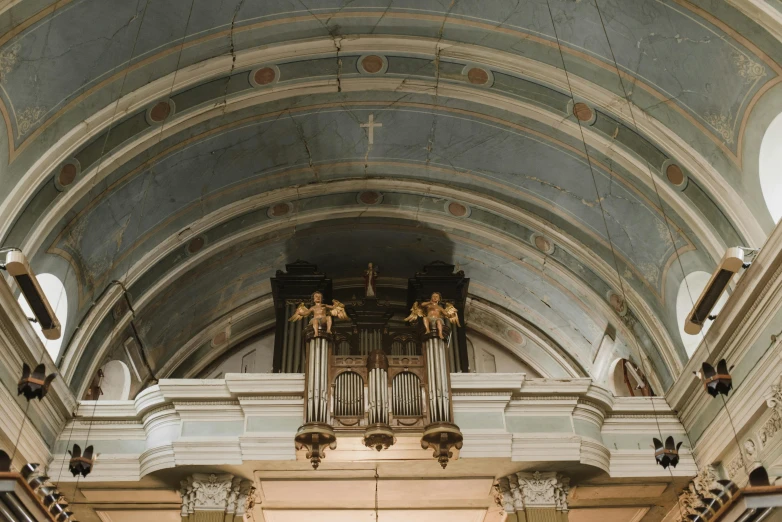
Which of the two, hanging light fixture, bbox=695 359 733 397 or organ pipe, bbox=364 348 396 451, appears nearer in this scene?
hanging light fixture, bbox=695 359 733 397

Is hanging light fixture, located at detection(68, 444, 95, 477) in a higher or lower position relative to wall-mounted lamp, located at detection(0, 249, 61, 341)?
lower

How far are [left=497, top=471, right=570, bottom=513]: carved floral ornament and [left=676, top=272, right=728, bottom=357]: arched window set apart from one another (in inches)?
96.5

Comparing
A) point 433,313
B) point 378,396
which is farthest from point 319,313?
point 378,396

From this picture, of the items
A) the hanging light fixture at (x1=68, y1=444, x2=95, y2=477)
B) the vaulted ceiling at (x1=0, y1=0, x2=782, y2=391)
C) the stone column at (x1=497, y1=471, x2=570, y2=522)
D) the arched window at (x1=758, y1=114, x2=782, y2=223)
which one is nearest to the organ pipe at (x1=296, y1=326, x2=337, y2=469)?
the hanging light fixture at (x1=68, y1=444, x2=95, y2=477)

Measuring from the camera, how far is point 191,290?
13250mm

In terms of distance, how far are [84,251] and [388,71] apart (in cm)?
455

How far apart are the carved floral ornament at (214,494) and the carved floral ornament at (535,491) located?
319 centimetres

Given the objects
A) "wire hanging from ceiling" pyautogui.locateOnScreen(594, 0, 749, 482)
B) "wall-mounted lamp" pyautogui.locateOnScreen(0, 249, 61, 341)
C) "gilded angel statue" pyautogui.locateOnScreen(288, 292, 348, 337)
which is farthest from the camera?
"gilded angel statue" pyautogui.locateOnScreen(288, 292, 348, 337)

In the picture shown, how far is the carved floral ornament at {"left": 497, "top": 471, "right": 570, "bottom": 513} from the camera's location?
10.1 m

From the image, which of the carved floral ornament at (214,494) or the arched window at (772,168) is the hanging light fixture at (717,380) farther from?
the carved floral ornament at (214,494)

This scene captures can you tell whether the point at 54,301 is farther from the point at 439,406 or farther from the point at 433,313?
the point at 439,406

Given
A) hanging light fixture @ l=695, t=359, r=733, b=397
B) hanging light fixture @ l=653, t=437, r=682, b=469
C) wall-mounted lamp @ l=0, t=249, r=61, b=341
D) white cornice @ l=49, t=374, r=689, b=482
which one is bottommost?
hanging light fixture @ l=653, t=437, r=682, b=469

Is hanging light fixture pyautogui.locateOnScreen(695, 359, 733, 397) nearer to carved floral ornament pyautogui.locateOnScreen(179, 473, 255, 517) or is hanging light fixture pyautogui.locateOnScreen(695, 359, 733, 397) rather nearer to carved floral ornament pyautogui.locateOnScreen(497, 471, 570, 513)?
carved floral ornament pyautogui.locateOnScreen(497, 471, 570, 513)

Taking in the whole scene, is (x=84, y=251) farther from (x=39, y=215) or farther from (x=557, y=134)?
(x=557, y=134)
